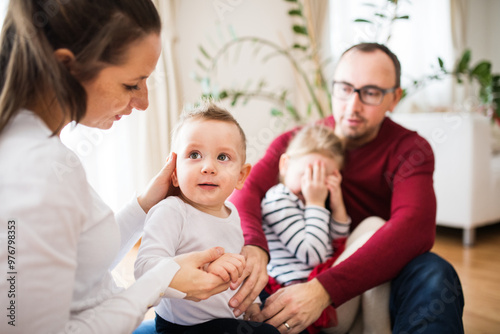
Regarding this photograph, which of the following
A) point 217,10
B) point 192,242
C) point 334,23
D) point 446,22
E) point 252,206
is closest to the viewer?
point 192,242

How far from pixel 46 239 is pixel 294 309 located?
0.70m

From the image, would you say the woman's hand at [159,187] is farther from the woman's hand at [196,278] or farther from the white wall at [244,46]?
the white wall at [244,46]

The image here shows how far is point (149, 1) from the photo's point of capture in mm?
780

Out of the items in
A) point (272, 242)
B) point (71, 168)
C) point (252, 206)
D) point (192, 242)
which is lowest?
point (272, 242)

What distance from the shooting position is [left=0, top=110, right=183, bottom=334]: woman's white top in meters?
0.58

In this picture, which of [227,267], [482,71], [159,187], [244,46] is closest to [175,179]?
[159,187]

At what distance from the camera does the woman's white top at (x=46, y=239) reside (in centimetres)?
58

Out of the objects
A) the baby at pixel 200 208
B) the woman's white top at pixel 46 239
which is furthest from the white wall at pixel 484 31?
the woman's white top at pixel 46 239

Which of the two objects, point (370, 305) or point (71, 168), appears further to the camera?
point (370, 305)

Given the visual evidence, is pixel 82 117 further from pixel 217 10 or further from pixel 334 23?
pixel 334 23

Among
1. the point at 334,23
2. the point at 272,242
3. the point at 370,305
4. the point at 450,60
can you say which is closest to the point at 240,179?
the point at 272,242

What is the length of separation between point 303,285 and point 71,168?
73 cm

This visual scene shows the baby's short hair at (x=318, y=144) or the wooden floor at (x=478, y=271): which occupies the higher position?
the baby's short hair at (x=318, y=144)

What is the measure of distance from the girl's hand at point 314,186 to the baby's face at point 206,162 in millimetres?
511
